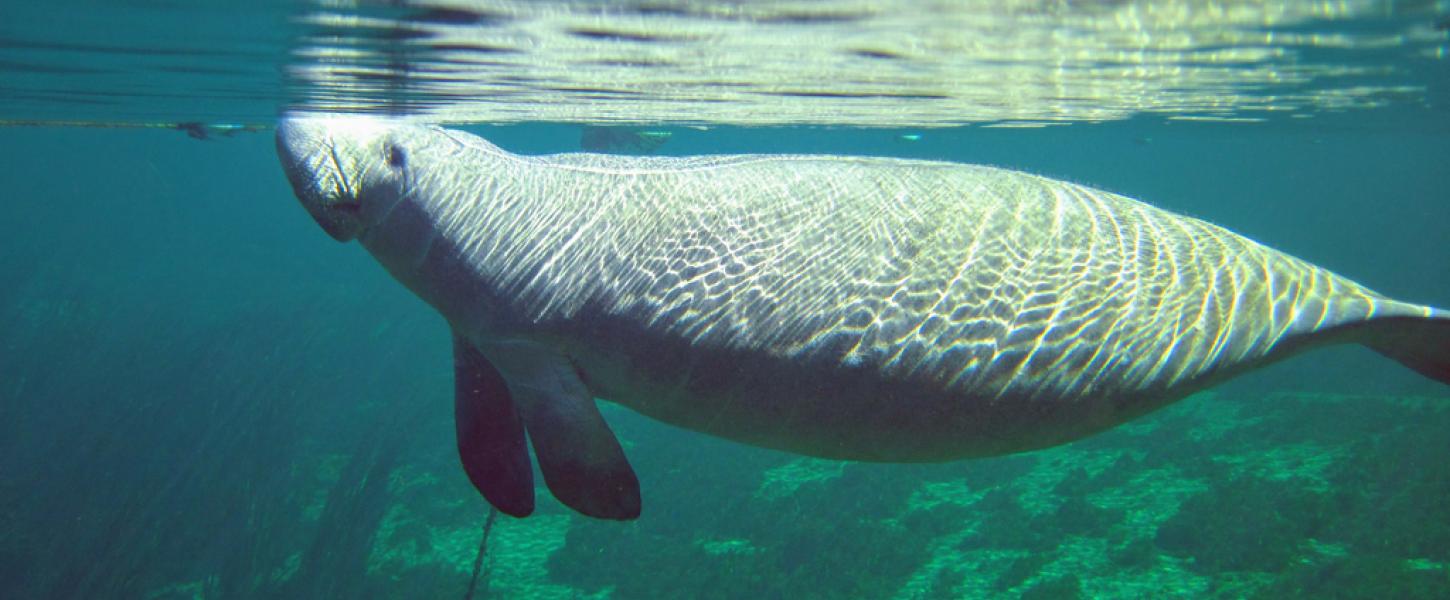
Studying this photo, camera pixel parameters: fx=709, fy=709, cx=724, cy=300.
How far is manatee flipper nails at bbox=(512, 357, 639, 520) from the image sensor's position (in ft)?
10.0

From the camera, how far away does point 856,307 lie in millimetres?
2721

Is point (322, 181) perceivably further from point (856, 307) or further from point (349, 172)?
point (856, 307)

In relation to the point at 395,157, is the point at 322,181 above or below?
below

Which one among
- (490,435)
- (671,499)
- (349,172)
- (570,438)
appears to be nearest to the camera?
(570,438)

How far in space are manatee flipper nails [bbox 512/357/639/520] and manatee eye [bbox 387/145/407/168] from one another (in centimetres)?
135

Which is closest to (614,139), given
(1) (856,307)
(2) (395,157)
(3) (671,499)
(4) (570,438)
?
(3) (671,499)

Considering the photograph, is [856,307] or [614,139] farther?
[614,139]

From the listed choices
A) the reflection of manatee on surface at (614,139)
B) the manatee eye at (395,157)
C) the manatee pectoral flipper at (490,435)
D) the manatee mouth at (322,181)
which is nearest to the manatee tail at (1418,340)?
the manatee pectoral flipper at (490,435)

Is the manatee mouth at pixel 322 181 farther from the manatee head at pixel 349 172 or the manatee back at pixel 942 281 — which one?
the manatee back at pixel 942 281

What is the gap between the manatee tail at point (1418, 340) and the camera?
9.00 ft

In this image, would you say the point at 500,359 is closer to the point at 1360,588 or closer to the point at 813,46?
the point at 813,46

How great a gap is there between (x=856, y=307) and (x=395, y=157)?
2451mm

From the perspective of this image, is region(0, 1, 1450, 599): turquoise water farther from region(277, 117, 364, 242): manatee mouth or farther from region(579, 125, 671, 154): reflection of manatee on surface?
region(579, 125, 671, 154): reflection of manatee on surface

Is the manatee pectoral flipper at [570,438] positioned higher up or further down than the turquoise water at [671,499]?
higher up
